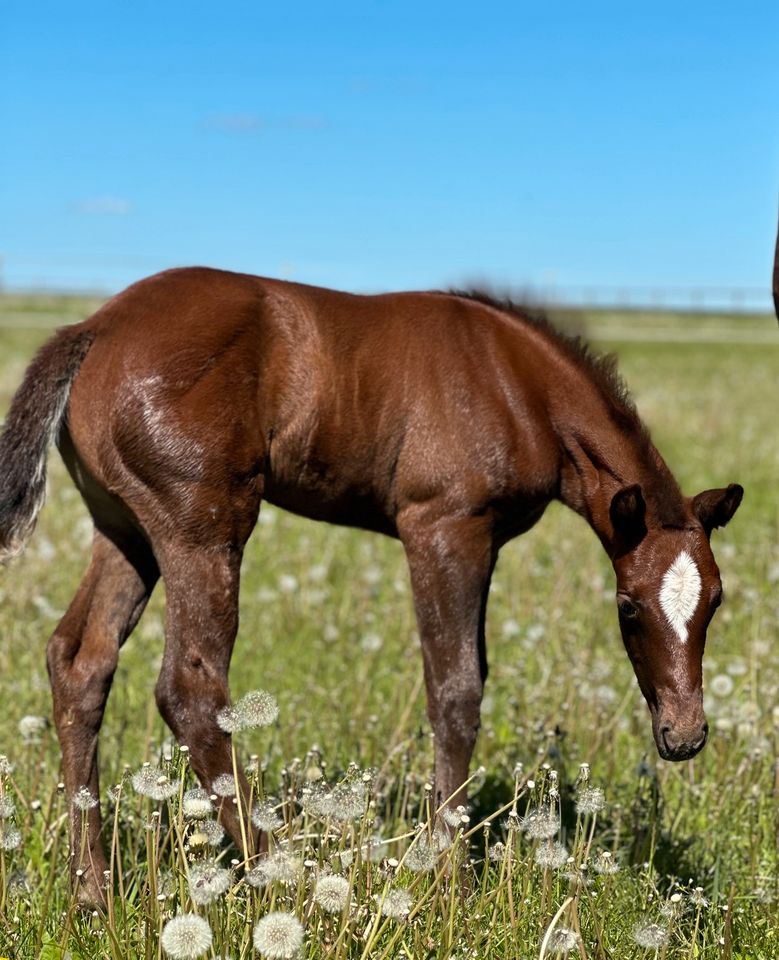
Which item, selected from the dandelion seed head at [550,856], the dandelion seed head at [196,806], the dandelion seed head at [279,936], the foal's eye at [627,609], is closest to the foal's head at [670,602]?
the foal's eye at [627,609]

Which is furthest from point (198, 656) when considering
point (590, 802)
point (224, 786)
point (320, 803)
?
point (590, 802)

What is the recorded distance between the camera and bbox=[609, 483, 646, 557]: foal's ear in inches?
150

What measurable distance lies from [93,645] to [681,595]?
1.91 metres

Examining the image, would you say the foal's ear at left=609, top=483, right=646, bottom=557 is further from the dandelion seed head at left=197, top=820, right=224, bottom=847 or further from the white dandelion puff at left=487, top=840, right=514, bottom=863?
the dandelion seed head at left=197, top=820, right=224, bottom=847

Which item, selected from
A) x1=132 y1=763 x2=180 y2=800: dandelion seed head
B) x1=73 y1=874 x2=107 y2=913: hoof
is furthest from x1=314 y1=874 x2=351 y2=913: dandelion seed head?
x1=73 y1=874 x2=107 y2=913: hoof

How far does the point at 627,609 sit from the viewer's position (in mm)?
3959

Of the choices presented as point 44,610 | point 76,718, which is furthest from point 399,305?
point 44,610

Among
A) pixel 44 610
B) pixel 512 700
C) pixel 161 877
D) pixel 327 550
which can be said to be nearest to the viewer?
pixel 161 877

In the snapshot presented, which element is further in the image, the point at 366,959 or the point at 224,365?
the point at 224,365

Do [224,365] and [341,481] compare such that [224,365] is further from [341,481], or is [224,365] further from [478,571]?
[478,571]

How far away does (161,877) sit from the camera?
299cm

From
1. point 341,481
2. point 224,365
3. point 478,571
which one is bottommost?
point 478,571

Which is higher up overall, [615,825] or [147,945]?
[147,945]

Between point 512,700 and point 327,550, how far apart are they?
11.1ft
